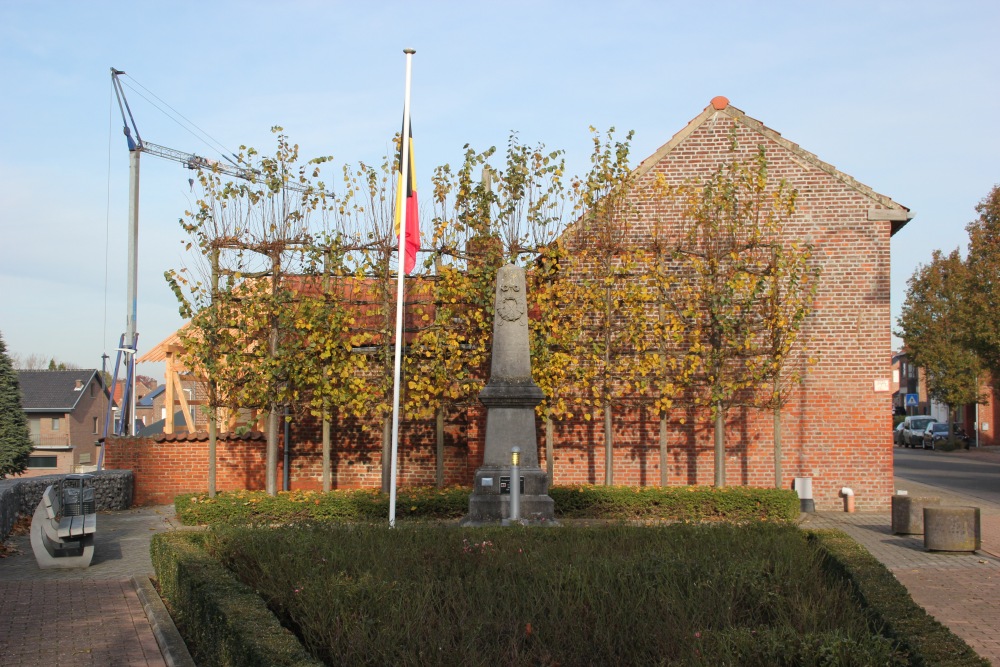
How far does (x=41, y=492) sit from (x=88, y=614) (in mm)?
8540

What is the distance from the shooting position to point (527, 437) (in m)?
14.2

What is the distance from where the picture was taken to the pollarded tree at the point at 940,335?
49438mm

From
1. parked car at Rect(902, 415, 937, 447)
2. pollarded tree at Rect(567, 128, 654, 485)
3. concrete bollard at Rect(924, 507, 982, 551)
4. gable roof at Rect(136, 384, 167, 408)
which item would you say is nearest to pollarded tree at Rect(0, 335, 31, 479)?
pollarded tree at Rect(567, 128, 654, 485)

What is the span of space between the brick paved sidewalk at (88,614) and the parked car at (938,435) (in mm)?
46591

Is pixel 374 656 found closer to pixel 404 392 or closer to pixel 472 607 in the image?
pixel 472 607

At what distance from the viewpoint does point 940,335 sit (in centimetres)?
5075

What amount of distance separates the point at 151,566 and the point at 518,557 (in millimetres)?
5896

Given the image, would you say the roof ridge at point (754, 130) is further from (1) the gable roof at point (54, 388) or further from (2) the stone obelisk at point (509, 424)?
(1) the gable roof at point (54, 388)

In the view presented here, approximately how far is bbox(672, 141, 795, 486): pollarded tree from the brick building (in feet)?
1.71

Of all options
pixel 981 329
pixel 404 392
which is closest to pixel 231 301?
pixel 404 392

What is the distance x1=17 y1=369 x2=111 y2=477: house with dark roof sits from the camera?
64.1 m

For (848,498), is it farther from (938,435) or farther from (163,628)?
(938,435)

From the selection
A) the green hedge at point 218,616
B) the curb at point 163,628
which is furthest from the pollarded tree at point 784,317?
the curb at point 163,628

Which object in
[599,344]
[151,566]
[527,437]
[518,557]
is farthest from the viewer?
[599,344]
